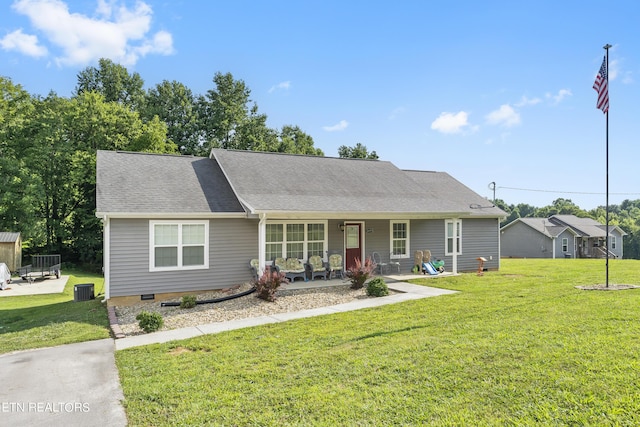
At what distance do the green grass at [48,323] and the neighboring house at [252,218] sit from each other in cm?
118

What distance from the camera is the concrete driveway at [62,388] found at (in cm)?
440

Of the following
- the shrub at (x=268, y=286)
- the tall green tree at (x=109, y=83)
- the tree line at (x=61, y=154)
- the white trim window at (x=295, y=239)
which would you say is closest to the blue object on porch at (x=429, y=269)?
the white trim window at (x=295, y=239)

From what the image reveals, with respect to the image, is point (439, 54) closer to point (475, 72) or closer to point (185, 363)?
point (475, 72)

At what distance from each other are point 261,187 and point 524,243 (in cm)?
3527

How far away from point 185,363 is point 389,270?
1049 cm

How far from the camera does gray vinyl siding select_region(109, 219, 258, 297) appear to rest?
1112 centimetres

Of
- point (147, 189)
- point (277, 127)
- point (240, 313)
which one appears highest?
point (277, 127)

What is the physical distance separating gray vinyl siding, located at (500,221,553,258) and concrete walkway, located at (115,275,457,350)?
104 feet

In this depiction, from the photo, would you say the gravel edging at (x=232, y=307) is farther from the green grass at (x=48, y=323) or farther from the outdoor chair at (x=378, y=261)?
the outdoor chair at (x=378, y=261)

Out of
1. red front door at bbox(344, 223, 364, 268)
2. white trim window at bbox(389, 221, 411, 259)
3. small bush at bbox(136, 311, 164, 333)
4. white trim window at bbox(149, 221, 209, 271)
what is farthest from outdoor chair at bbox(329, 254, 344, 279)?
small bush at bbox(136, 311, 164, 333)

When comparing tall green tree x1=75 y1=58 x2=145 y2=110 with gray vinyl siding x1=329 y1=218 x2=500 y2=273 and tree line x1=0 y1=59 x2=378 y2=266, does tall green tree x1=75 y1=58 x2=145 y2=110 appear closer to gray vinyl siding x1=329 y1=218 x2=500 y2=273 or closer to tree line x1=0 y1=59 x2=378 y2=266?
tree line x1=0 y1=59 x2=378 y2=266

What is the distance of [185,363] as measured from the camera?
602 cm

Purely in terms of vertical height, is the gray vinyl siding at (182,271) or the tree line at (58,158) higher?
the tree line at (58,158)

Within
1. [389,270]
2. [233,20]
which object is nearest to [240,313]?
[389,270]
